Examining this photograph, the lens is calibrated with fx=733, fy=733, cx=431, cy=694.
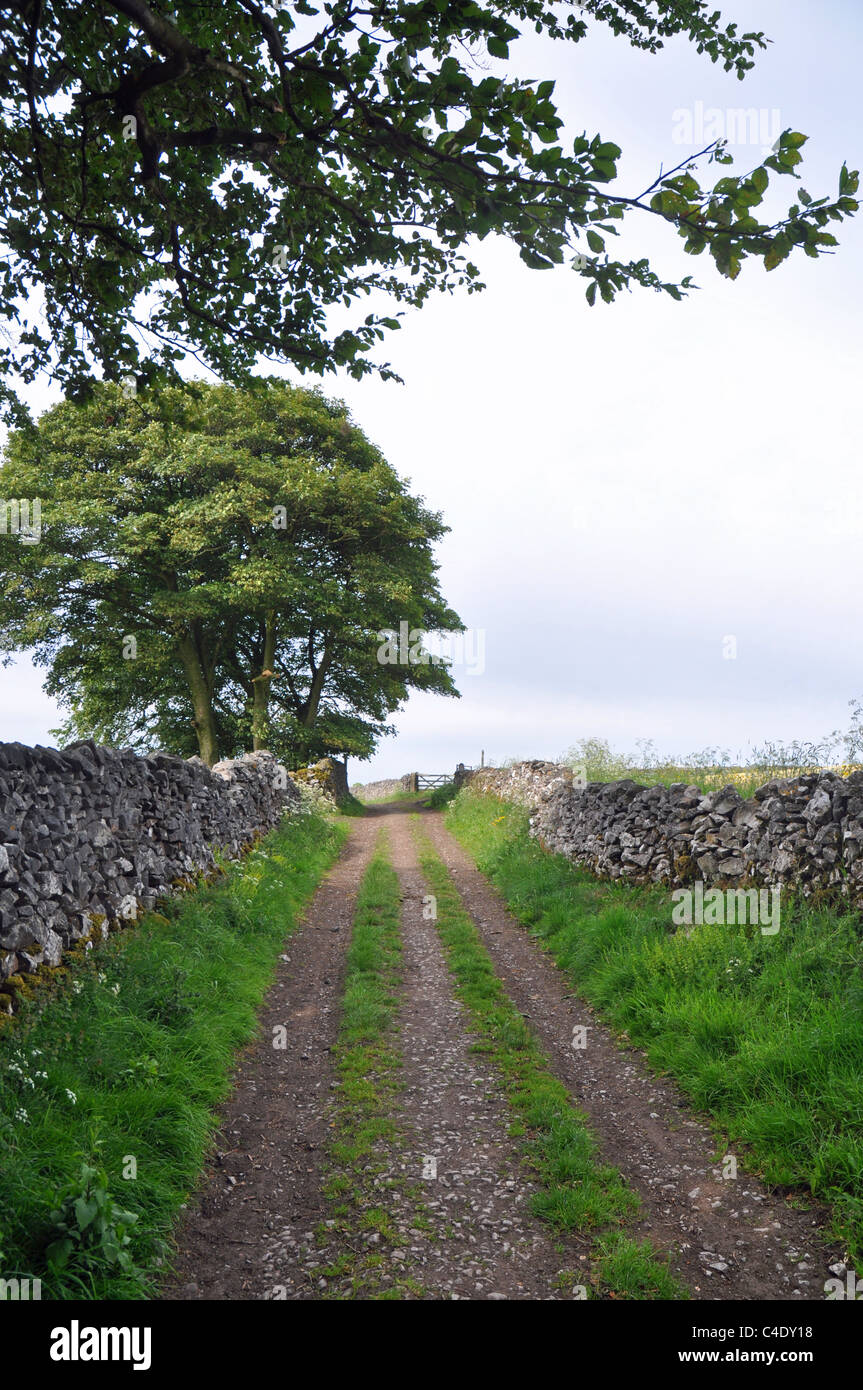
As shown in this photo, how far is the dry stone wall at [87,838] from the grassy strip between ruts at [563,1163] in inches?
160

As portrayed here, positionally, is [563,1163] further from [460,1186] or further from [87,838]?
[87,838]

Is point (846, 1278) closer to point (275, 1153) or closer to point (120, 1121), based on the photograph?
point (275, 1153)

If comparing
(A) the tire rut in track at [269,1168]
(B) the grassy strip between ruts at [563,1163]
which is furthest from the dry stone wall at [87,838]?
(B) the grassy strip between ruts at [563,1163]

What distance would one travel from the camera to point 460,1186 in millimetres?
4938

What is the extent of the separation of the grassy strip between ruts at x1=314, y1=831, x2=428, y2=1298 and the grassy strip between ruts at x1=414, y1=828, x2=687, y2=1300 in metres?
0.91

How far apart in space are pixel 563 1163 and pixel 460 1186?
73cm

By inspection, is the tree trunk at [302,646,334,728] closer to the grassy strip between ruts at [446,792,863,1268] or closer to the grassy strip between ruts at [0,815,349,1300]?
the grassy strip between ruts at [0,815,349,1300]

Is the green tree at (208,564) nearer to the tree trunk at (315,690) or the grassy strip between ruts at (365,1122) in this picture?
the tree trunk at (315,690)

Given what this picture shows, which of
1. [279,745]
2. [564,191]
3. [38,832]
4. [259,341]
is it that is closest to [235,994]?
[38,832]

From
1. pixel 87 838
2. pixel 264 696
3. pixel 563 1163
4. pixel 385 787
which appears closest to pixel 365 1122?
pixel 563 1163

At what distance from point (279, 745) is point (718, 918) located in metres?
22.6

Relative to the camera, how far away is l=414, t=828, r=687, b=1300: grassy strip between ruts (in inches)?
160

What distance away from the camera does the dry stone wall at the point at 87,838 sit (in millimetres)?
6191

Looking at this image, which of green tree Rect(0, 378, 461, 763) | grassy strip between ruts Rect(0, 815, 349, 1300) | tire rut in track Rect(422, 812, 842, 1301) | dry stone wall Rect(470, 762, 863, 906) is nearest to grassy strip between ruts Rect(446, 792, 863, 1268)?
tire rut in track Rect(422, 812, 842, 1301)
